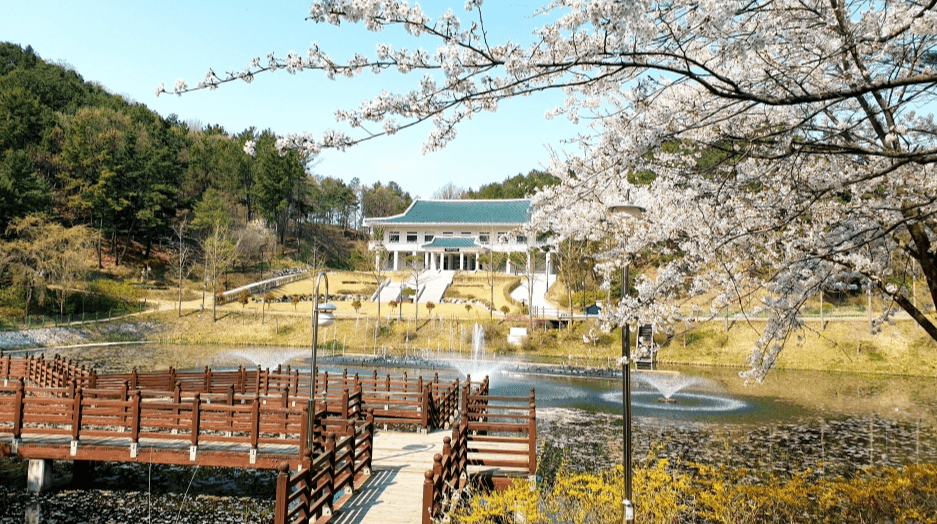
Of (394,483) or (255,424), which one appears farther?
(255,424)

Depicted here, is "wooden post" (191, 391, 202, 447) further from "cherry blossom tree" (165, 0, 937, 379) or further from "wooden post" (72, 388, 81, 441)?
"cherry blossom tree" (165, 0, 937, 379)

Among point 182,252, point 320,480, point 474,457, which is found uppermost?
point 182,252

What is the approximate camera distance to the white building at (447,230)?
5591cm

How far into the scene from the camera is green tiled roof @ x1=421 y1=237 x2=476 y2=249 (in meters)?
55.7

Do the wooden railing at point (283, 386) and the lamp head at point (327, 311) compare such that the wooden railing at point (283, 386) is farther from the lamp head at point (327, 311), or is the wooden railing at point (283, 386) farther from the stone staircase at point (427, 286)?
the stone staircase at point (427, 286)

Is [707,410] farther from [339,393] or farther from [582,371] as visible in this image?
[339,393]

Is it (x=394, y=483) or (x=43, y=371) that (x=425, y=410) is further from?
(x=43, y=371)

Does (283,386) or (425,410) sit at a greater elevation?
(283,386)

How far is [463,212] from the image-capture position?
198 ft

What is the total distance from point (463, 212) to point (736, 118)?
5403 cm

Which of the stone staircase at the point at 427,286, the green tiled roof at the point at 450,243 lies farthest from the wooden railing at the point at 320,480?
the green tiled roof at the point at 450,243

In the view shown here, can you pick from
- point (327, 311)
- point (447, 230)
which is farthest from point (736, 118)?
point (447, 230)

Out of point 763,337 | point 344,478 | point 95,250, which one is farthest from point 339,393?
point 95,250

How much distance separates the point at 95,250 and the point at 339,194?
28.9m
